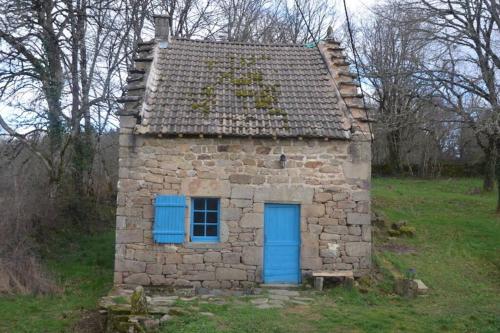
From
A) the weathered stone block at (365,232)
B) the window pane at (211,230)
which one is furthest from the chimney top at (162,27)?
the weathered stone block at (365,232)

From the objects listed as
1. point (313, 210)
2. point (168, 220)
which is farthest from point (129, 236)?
point (313, 210)

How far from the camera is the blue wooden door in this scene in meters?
10.2

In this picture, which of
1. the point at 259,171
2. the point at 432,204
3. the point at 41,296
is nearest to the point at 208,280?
the point at 259,171

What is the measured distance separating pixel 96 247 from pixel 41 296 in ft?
14.0

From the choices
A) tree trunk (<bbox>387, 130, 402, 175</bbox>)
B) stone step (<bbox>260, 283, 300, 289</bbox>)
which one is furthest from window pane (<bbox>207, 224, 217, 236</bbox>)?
tree trunk (<bbox>387, 130, 402, 175</bbox>)

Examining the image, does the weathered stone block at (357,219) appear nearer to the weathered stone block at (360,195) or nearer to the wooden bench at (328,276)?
the weathered stone block at (360,195)

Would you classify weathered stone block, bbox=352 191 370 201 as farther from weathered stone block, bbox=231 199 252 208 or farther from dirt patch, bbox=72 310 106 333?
dirt patch, bbox=72 310 106 333

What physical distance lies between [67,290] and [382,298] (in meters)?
6.45

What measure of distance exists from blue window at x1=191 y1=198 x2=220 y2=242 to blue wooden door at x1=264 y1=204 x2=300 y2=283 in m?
1.05

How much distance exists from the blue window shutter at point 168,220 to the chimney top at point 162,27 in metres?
4.80

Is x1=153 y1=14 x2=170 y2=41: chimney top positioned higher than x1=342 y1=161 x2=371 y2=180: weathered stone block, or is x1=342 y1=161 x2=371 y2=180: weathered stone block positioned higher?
x1=153 y1=14 x2=170 y2=41: chimney top

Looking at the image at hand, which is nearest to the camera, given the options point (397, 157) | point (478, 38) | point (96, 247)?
point (96, 247)

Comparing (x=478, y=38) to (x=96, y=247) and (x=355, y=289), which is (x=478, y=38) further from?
(x=96, y=247)

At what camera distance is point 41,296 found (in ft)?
31.9
